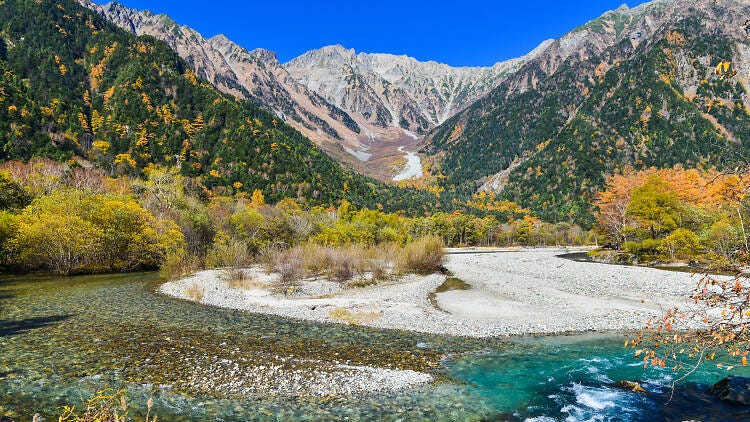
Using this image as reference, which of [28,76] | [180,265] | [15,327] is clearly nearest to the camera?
[15,327]

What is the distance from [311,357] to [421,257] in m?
33.1

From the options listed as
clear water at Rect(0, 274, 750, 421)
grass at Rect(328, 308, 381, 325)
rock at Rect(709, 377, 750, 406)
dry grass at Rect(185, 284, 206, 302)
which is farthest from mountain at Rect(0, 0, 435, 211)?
rock at Rect(709, 377, 750, 406)

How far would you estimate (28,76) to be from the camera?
134 metres

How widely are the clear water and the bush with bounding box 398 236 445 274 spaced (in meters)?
25.7

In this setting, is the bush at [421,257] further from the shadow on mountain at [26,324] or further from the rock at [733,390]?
the rock at [733,390]

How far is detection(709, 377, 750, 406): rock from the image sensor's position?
12.5m

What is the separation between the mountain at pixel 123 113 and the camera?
119 m

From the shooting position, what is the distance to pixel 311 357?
55.6 ft

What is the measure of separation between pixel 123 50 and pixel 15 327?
177008 mm

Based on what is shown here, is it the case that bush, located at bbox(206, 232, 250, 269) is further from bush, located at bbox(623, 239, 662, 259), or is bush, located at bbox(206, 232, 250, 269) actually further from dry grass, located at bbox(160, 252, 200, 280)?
bush, located at bbox(623, 239, 662, 259)

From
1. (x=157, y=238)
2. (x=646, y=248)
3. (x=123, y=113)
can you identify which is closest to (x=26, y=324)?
(x=157, y=238)

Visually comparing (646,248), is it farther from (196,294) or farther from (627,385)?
(196,294)

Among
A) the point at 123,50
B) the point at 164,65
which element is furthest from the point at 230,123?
the point at 123,50

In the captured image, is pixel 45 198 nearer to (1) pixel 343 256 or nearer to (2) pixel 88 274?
(2) pixel 88 274
